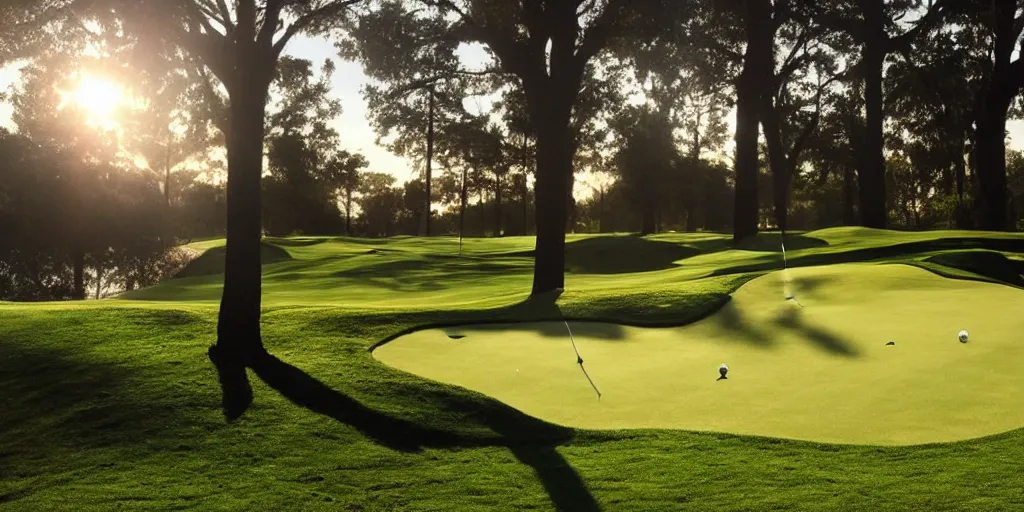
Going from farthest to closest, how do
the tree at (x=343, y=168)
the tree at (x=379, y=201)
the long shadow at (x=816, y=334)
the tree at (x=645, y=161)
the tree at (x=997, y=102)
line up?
the tree at (x=379, y=201)
the tree at (x=343, y=168)
the tree at (x=645, y=161)
the tree at (x=997, y=102)
the long shadow at (x=816, y=334)

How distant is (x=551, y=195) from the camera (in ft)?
63.4

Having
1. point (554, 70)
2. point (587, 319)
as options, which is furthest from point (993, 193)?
point (587, 319)

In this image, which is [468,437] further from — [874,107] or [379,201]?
[379,201]

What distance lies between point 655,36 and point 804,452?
1462 cm

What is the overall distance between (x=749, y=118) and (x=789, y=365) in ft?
80.9

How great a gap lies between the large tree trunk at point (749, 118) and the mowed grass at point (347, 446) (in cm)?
1925

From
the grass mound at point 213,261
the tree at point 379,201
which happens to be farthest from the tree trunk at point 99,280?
the tree at point 379,201

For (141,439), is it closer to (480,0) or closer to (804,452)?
(804,452)

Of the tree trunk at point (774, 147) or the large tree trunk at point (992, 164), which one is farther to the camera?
the tree trunk at point (774, 147)

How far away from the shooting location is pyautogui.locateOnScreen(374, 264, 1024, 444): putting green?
7883 millimetres

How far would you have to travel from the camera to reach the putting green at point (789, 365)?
7.88 meters

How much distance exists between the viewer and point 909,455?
6.78 m

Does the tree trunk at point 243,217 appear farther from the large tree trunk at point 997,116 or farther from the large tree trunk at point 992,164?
the large tree trunk at point 992,164

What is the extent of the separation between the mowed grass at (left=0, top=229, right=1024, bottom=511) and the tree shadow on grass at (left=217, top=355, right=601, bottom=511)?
0.02 metres
